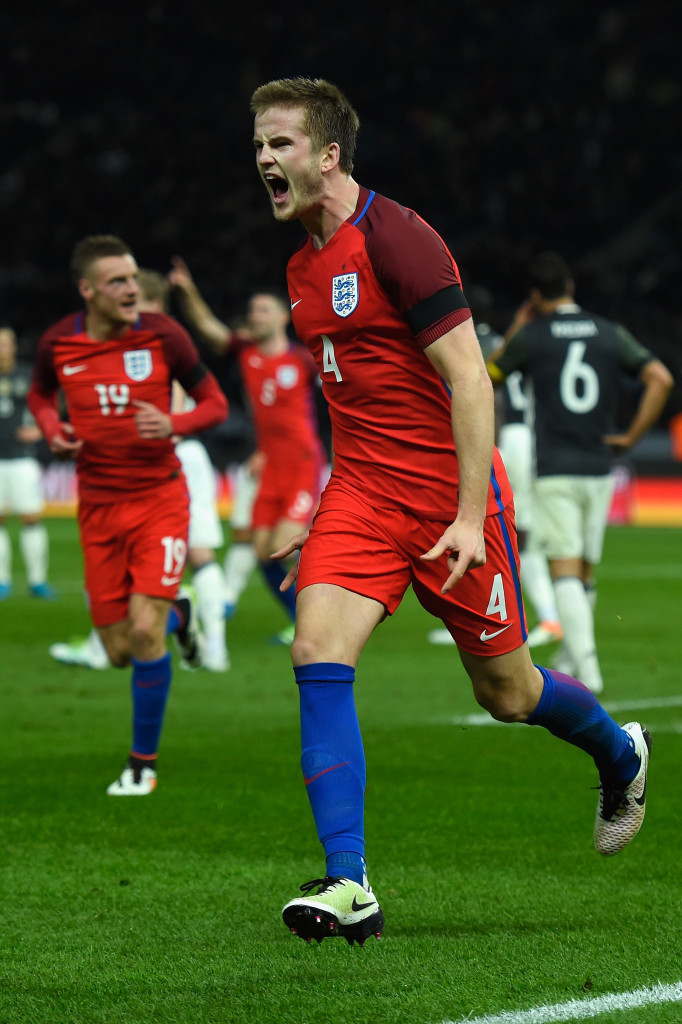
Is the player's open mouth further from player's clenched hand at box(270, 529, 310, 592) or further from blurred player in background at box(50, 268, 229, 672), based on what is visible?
blurred player in background at box(50, 268, 229, 672)

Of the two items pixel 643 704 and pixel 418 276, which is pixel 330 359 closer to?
pixel 418 276

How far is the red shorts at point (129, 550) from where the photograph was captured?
598 centimetres

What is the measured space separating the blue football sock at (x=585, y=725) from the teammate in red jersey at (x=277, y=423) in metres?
6.37

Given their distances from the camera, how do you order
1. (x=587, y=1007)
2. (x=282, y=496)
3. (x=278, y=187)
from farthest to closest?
(x=282, y=496)
(x=278, y=187)
(x=587, y=1007)

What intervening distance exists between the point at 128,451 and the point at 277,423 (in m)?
5.22

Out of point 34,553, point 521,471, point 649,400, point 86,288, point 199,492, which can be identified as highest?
point 86,288

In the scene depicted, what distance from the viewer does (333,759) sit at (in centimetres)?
355

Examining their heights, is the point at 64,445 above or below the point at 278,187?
below

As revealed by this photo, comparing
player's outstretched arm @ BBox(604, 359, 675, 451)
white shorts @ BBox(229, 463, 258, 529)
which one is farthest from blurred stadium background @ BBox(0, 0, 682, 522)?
player's outstretched arm @ BBox(604, 359, 675, 451)

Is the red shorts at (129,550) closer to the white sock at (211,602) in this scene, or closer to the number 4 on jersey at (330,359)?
the number 4 on jersey at (330,359)

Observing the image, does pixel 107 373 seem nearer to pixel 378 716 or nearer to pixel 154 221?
pixel 378 716

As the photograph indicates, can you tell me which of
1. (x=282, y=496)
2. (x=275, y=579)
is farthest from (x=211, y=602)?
(x=282, y=496)

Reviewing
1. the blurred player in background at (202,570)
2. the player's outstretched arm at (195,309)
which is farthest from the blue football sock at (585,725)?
the blurred player in background at (202,570)

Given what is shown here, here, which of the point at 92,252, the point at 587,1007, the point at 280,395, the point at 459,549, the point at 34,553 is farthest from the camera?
the point at 34,553
